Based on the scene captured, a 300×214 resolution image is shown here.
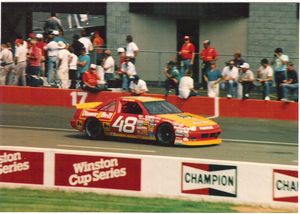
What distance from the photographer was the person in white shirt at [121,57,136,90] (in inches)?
987

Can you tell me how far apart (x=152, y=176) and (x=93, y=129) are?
20.9 ft

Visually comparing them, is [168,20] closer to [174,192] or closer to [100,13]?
[100,13]

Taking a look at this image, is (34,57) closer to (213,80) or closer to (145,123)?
(213,80)

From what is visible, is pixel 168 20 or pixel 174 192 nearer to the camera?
pixel 174 192

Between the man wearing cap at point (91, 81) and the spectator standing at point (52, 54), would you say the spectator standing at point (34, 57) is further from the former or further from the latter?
the man wearing cap at point (91, 81)

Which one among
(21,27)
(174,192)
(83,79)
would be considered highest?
(21,27)

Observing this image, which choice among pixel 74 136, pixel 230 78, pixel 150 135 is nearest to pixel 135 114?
pixel 150 135

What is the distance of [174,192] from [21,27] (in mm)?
17029

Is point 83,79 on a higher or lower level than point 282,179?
higher

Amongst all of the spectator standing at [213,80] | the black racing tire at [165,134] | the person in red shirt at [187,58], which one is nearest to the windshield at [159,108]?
the black racing tire at [165,134]

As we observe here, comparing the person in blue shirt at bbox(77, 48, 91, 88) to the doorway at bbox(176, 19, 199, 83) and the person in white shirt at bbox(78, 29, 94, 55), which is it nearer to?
the person in white shirt at bbox(78, 29, 94, 55)

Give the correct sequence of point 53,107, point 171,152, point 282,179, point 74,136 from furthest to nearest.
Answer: point 53,107 → point 74,136 → point 171,152 → point 282,179

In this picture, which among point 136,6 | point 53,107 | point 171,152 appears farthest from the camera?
point 136,6

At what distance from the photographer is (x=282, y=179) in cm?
1490
